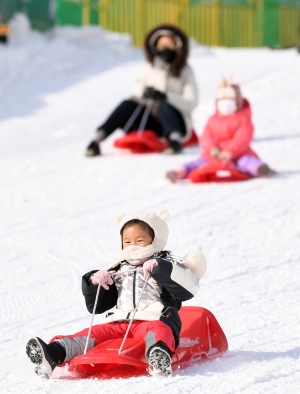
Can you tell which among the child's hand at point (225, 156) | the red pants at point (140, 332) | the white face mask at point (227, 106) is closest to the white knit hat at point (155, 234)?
the red pants at point (140, 332)

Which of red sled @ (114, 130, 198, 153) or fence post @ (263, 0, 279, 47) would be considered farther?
fence post @ (263, 0, 279, 47)

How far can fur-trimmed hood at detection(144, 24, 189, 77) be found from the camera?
8.20 m

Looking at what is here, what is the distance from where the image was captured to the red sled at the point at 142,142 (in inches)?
316

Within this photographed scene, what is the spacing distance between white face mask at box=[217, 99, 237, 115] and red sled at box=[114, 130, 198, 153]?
1.32 metres

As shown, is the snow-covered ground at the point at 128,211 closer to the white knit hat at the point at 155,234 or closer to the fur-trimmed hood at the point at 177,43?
the white knit hat at the point at 155,234

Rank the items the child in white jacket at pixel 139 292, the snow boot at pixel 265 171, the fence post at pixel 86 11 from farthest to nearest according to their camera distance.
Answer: the fence post at pixel 86 11, the snow boot at pixel 265 171, the child in white jacket at pixel 139 292

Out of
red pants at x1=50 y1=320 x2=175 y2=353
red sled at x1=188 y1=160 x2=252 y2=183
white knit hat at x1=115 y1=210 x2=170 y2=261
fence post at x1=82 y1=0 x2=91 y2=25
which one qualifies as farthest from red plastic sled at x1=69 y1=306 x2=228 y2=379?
fence post at x1=82 y1=0 x2=91 y2=25

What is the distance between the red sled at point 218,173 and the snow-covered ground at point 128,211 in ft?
0.30

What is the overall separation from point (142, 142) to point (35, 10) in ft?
23.2

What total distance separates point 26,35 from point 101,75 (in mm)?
1448

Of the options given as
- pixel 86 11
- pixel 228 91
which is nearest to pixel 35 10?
pixel 86 11

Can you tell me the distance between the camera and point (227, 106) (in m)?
6.79

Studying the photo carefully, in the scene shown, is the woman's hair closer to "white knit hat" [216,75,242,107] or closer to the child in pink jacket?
the child in pink jacket

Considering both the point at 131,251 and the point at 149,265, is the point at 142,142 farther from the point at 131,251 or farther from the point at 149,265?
the point at 149,265
